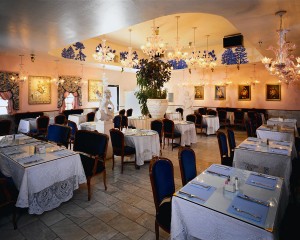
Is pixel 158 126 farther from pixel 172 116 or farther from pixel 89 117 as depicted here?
pixel 172 116

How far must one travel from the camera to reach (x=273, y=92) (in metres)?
10.4

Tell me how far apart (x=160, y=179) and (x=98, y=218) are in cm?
126

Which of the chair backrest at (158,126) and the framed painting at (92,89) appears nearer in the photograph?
the chair backrest at (158,126)

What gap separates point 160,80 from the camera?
6293 mm

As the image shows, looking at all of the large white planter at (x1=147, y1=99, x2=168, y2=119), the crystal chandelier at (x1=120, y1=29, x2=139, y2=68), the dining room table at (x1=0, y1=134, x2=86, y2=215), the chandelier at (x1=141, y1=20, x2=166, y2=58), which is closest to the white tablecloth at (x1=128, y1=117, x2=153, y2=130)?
the large white planter at (x1=147, y1=99, x2=168, y2=119)

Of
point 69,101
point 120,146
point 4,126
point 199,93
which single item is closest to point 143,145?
point 120,146

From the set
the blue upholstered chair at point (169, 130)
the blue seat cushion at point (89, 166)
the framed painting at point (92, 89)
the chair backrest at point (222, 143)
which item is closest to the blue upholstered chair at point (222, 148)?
the chair backrest at point (222, 143)

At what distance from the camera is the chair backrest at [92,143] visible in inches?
134

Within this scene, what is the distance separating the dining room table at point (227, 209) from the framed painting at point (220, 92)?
1033 cm

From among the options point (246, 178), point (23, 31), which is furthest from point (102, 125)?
point (246, 178)

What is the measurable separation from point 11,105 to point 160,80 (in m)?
6.21

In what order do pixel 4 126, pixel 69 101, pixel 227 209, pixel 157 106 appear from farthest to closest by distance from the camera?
pixel 69 101 → pixel 157 106 → pixel 4 126 → pixel 227 209

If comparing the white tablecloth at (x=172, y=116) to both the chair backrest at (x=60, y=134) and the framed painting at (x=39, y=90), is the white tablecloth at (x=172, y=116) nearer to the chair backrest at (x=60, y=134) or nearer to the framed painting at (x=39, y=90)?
the framed painting at (x=39, y=90)

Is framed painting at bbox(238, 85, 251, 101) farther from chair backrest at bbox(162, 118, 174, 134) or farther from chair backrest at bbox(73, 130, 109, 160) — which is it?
chair backrest at bbox(73, 130, 109, 160)
